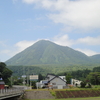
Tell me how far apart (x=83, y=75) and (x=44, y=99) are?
65.6m

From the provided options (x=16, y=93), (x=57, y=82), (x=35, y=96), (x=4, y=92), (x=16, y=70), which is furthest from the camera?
(x=16, y=70)

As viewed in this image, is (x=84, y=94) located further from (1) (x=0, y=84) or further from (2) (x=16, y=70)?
(2) (x=16, y=70)

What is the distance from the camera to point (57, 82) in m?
56.5

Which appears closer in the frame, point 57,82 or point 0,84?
point 0,84

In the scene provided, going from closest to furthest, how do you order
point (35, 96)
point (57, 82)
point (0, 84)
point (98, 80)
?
1. point (35, 96)
2. point (0, 84)
3. point (57, 82)
4. point (98, 80)

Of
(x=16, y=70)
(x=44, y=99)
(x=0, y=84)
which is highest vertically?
Result: (x=16, y=70)

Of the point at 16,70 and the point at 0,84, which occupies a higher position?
the point at 16,70

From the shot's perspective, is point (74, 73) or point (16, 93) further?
point (74, 73)

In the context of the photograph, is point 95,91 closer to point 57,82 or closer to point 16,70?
point 57,82

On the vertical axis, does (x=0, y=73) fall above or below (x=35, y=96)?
above

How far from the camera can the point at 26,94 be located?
38.7 metres

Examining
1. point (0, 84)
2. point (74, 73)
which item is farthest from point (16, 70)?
point (0, 84)

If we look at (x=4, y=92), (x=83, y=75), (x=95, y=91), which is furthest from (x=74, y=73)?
(x=4, y=92)

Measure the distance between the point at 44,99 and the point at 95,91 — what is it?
12.8 m
